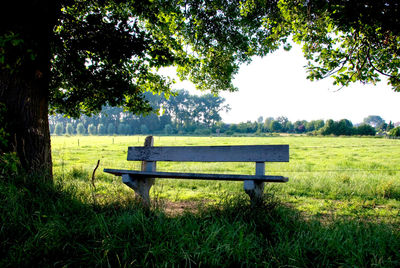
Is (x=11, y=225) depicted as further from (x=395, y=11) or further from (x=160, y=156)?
(x=395, y=11)

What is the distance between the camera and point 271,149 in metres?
3.09

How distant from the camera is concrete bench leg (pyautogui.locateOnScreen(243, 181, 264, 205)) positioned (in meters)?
2.79

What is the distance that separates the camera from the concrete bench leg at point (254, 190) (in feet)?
9.14

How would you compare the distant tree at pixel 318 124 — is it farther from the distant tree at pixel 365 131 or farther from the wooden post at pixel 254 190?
the wooden post at pixel 254 190

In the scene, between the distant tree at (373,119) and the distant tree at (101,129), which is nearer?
the distant tree at (101,129)

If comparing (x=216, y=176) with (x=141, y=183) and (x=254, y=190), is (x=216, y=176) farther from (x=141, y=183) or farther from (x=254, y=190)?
(x=141, y=183)

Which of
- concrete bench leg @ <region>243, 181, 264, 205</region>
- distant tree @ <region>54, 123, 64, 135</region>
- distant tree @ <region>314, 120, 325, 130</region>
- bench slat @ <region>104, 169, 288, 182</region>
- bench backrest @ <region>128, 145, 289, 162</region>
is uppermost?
distant tree @ <region>314, 120, 325, 130</region>

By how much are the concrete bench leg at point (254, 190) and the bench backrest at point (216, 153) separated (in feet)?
1.31

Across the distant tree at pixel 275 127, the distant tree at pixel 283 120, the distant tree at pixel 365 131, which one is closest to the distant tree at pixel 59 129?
the distant tree at pixel 275 127

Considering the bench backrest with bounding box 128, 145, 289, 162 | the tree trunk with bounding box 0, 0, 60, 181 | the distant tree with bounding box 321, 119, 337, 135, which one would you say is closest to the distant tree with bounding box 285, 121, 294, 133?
the distant tree with bounding box 321, 119, 337, 135

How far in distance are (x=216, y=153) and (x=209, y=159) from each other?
0.45 feet

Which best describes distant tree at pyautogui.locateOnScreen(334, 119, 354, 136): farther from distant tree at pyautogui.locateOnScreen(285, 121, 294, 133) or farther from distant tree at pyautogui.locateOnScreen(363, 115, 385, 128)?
distant tree at pyautogui.locateOnScreen(363, 115, 385, 128)

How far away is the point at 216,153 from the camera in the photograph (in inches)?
134

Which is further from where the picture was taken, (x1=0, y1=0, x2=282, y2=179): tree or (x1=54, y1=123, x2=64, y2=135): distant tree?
(x1=54, y1=123, x2=64, y2=135): distant tree
